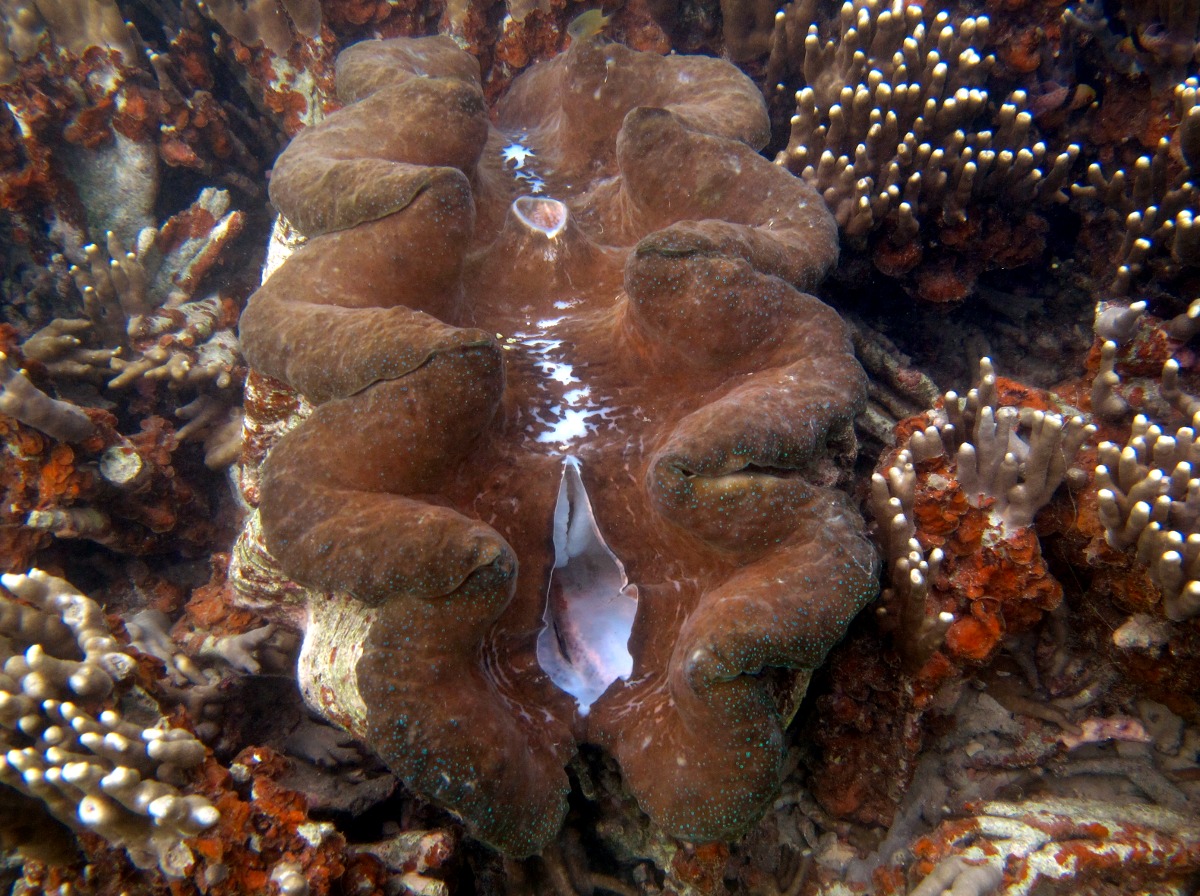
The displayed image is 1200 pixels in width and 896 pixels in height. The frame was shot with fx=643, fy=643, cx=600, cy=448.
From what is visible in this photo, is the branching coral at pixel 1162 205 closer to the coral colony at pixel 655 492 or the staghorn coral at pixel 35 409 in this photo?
the coral colony at pixel 655 492

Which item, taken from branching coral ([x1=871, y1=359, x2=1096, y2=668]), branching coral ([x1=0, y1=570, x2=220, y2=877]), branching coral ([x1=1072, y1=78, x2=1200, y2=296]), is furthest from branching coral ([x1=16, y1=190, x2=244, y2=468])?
branching coral ([x1=1072, y1=78, x2=1200, y2=296])

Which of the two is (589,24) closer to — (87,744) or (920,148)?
(920,148)

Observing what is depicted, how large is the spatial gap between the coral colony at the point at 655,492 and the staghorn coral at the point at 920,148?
27 millimetres

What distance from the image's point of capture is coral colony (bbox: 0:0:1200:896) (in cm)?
198


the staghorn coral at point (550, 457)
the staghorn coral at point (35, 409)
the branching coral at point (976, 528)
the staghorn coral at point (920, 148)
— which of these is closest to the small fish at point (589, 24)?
the staghorn coral at point (550, 457)

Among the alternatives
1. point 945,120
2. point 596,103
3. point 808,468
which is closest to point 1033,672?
point 808,468

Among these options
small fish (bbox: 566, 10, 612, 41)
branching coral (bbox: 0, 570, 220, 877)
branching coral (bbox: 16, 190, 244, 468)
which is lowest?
branching coral (bbox: 0, 570, 220, 877)

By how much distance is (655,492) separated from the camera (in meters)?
2.04

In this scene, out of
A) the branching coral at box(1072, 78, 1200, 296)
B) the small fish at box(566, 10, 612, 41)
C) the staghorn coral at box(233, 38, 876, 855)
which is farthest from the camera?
the small fish at box(566, 10, 612, 41)

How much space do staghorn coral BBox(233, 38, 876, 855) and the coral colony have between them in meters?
0.01

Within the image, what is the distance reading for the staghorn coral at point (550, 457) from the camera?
1.85 m

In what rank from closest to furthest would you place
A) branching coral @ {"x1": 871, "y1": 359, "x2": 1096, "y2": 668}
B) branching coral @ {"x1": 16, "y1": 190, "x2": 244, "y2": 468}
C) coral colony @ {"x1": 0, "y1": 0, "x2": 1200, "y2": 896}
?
coral colony @ {"x1": 0, "y1": 0, "x2": 1200, "y2": 896} → branching coral @ {"x1": 871, "y1": 359, "x2": 1096, "y2": 668} → branching coral @ {"x1": 16, "y1": 190, "x2": 244, "y2": 468}

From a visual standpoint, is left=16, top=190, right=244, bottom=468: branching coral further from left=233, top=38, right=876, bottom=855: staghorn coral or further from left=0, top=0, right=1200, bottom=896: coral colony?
left=233, top=38, right=876, bottom=855: staghorn coral

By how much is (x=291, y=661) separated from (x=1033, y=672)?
127 inches
